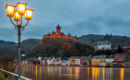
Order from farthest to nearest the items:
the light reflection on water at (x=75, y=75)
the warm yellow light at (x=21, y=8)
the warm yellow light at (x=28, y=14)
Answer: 1. the light reflection on water at (x=75, y=75)
2. the warm yellow light at (x=28, y=14)
3. the warm yellow light at (x=21, y=8)

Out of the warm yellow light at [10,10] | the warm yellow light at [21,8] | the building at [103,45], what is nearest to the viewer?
the warm yellow light at [21,8]

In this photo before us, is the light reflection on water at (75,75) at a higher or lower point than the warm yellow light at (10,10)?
lower

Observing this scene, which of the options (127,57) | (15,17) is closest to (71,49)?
(127,57)

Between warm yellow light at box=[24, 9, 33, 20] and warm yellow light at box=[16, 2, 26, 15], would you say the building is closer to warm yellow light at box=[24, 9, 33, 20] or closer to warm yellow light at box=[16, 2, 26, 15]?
warm yellow light at box=[24, 9, 33, 20]

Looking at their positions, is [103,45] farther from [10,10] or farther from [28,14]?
[10,10]

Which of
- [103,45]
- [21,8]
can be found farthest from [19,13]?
[103,45]

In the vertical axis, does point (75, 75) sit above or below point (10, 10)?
below

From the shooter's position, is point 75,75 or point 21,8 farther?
point 75,75

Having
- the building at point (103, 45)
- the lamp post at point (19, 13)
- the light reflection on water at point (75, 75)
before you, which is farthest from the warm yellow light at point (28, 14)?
the building at point (103, 45)

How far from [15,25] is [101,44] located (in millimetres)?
166724

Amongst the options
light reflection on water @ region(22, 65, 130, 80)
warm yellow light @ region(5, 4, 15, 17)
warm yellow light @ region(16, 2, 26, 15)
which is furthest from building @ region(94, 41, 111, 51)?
warm yellow light @ region(16, 2, 26, 15)

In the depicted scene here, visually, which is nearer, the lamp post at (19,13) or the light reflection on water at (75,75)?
the lamp post at (19,13)

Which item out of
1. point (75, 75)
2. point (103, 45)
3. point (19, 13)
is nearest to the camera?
point (19, 13)

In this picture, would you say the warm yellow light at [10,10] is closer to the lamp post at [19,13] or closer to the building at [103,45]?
the lamp post at [19,13]
